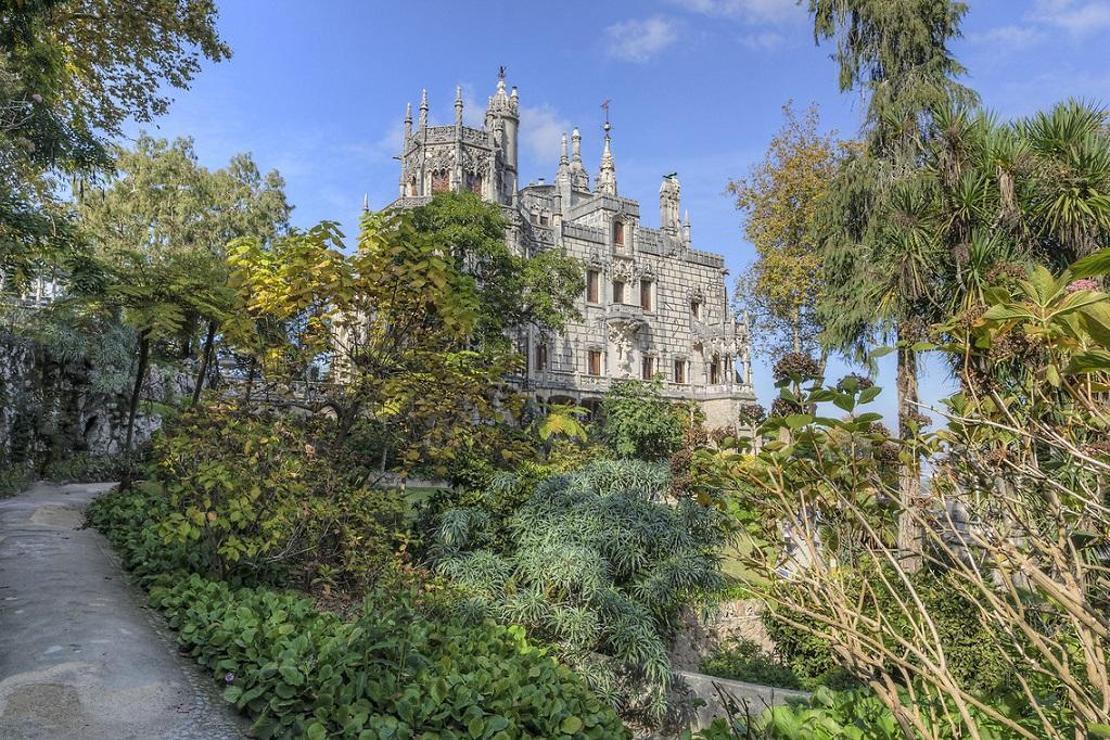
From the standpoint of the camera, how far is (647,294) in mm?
39469

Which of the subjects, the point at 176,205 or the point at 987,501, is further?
the point at 176,205

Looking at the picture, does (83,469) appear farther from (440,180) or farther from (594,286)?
(594,286)

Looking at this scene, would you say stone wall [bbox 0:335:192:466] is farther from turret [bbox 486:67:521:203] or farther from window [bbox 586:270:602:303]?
turret [bbox 486:67:521:203]

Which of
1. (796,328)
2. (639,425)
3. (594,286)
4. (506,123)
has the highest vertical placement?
(506,123)

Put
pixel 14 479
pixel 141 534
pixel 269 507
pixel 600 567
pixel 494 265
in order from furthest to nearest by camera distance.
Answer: pixel 494 265 → pixel 14 479 → pixel 141 534 → pixel 600 567 → pixel 269 507

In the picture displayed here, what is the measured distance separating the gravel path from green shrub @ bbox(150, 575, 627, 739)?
10.5 inches

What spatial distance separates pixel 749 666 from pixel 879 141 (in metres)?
10.7

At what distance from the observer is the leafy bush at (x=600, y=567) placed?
7.14 metres

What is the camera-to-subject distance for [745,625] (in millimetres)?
10586

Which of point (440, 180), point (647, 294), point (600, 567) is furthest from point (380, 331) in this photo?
point (647, 294)

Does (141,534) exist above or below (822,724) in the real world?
below

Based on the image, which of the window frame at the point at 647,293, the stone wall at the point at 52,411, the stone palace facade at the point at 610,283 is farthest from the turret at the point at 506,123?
the stone wall at the point at 52,411

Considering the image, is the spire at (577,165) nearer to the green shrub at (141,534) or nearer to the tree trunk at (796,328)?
the tree trunk at (796,328)

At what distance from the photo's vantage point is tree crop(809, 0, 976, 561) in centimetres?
1248
